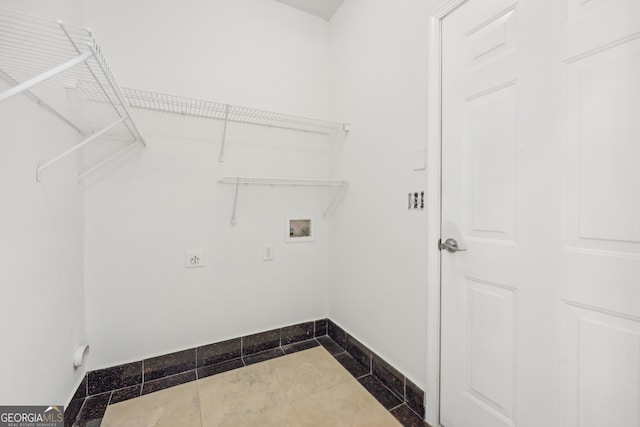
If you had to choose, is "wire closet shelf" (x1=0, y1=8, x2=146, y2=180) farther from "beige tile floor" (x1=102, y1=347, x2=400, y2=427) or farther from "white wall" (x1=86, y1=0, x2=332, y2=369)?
"beige tile floor" (x1=102, y1=347, x2=400, y2=427)

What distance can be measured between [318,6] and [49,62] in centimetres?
191

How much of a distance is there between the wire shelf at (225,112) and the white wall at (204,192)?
0.19 feet

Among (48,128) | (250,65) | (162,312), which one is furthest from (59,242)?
(250,65)

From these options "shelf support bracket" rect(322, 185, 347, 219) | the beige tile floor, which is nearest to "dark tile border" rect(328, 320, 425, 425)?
the beige tile floor

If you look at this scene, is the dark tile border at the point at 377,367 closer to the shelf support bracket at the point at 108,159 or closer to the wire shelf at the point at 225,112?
the wire shelf at the point at 225,112

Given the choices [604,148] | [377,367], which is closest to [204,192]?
[377,367]

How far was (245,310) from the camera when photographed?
199 cm

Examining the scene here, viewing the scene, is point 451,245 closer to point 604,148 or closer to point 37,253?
point 604,148

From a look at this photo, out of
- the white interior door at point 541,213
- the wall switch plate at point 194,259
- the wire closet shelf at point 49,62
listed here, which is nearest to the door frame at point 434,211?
the white interior door at point 541,213

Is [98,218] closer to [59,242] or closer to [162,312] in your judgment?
[59,242]

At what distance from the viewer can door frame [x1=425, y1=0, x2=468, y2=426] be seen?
1.34 meters

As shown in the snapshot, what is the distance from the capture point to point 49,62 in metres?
0.92

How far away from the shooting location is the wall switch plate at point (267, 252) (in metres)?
2.05

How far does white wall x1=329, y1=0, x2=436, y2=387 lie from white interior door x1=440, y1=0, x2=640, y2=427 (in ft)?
0.57
